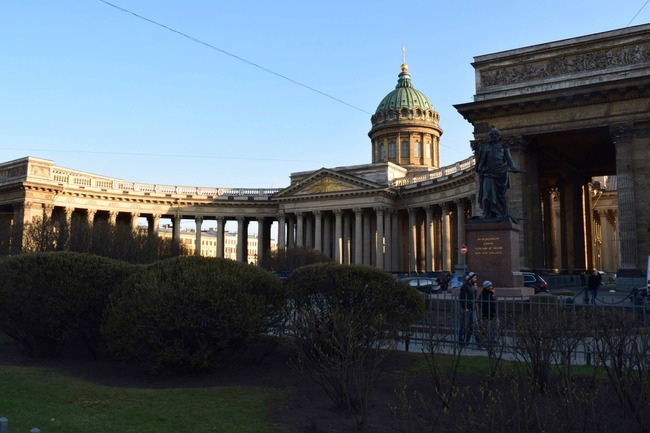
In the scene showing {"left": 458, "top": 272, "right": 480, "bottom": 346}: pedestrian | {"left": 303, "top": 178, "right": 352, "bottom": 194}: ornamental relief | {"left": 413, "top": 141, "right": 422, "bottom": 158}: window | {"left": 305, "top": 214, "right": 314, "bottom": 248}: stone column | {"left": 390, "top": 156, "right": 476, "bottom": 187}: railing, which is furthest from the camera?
{"left": 413, "top": 141, "right": 422, "bottom": 158}: window

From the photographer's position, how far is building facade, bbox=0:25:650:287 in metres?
33.8

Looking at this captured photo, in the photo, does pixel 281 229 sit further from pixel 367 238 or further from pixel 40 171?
pixel 40 171

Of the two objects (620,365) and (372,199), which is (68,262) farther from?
(372,199)

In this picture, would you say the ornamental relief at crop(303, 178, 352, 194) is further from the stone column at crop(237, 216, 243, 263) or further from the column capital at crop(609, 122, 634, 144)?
the column capital at crop(609, 122, 634, 144)

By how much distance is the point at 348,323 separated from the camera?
992cm

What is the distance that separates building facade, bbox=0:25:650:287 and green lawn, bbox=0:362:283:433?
1046 inches

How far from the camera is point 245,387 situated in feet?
37.1

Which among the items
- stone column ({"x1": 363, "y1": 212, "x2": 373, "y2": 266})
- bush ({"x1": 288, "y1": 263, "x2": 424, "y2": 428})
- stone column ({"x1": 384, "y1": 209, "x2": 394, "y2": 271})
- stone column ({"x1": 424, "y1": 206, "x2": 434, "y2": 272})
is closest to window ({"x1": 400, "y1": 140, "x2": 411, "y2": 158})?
stone column ({"x1": 363, "y1": 212, "x2": 373, "y2": 266})

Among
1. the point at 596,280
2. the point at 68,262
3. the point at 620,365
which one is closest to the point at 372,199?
the point at 596,280

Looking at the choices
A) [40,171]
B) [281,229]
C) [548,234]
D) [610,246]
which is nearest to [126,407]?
[548,234]

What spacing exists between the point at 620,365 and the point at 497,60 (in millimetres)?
32903

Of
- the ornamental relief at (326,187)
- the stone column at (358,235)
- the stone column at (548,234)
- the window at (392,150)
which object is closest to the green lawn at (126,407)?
the stone column at (548,234)

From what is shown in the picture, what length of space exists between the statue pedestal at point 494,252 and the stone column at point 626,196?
16409mm

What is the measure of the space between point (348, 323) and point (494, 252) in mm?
11191
